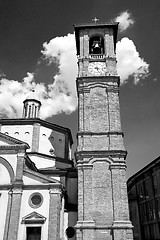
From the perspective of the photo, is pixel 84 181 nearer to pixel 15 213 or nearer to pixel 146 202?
pixel 15 213

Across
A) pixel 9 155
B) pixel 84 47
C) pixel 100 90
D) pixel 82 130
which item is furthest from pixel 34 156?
pixel 84 47

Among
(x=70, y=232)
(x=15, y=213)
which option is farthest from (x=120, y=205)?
(x=15, y=213)

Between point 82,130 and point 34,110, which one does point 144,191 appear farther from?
point 34,110

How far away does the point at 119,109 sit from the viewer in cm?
1925

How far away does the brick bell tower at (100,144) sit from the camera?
15.1 m

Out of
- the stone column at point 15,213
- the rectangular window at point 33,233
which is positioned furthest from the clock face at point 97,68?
the rectangular window at point 33,233

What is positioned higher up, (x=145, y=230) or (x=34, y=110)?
(x=34, y=110)

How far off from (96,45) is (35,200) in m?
14.6

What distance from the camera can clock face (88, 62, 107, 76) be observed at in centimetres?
2075

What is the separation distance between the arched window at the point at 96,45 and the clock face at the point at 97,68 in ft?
6.34

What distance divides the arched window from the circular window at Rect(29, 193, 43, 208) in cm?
1386

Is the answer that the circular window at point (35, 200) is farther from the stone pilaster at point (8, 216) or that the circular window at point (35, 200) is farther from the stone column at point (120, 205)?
the stone column at point (120, 205)

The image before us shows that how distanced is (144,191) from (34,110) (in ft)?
51.2

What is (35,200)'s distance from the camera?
16578 mm
